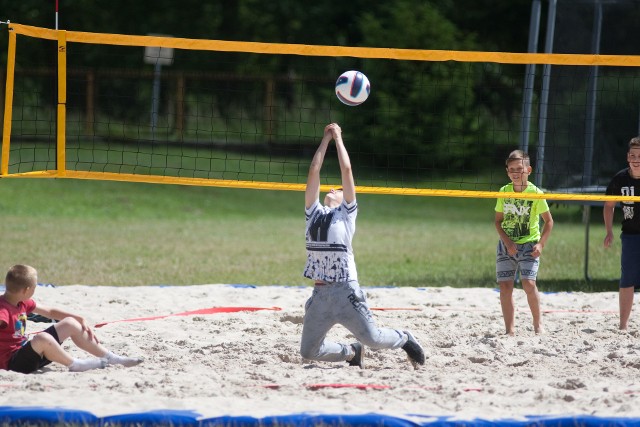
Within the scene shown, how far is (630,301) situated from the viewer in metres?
7.66

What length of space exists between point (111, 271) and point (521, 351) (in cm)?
572

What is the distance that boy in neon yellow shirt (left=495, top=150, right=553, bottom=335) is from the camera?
735 centimetres

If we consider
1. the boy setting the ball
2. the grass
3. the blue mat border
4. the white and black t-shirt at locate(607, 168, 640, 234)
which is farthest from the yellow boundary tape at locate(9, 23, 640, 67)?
the grass

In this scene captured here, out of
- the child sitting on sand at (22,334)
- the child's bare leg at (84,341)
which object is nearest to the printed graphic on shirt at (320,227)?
the child's bare leg at (84,341)

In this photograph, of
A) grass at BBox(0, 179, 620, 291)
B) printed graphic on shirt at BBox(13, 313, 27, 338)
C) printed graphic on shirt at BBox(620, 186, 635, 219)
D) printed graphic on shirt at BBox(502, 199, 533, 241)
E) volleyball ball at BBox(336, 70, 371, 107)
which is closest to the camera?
printed graphic on shirt at BBox(13, 313, 27, 338)

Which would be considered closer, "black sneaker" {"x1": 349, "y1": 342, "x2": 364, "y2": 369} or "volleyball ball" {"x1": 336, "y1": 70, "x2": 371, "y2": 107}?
"black sneaker" {"x1": 349, "y1": 342, "x2": 364, "y2": 369}

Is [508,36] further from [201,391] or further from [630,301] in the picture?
[201,391]

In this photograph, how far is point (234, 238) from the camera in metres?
14.7

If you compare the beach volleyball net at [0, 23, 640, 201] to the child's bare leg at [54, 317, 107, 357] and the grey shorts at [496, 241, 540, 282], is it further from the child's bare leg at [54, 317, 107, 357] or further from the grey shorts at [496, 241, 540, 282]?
the child's bare leg at [54, 317, 107, 357]

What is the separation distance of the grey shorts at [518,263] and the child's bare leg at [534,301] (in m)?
0.05

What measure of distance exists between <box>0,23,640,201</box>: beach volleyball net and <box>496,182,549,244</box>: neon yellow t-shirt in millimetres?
138

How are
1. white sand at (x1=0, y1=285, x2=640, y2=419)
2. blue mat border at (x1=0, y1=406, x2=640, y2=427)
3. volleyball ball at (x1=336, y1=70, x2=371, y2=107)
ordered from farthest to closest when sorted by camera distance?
volleyball ball at (x1=336, y1=70, x2=371, y2=107) < white sand at (x1=0, y1=285, x2=640, y2=419) < blue mat border at (x1=0, y1=406, x2=640, y2=427)

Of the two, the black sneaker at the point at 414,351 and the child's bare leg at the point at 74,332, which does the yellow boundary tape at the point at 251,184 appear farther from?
the child's bare leg at the point at 74,332

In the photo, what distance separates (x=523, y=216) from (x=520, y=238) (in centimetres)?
16
